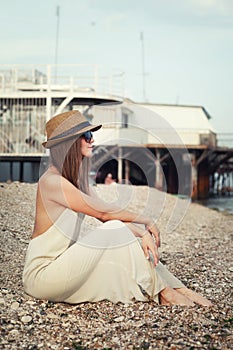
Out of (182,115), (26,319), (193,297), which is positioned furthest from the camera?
(182,115)

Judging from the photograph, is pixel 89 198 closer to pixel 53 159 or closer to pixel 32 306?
pixel 53 159

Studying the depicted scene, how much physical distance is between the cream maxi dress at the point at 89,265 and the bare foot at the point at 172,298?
7cm

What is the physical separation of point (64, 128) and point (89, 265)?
3.14ft

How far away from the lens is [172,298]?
12.7 feet

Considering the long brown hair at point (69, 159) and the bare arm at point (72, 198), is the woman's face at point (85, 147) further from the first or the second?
the bare arm at point (72, 198)

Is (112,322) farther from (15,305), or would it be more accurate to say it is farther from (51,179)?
(51,179)

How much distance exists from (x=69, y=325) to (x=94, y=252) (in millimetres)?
498

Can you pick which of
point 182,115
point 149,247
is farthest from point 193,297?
point 182,115

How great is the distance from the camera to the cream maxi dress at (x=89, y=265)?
3650mm

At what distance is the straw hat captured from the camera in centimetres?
374

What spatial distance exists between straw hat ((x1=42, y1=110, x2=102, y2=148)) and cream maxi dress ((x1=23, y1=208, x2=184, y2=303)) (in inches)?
19.7

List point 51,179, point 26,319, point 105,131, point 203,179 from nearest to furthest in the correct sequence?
point 26,319 → point 51,179 → point 105,131 → point 203,179

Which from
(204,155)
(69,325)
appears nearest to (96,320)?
(69,325)

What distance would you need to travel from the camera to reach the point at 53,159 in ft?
12.5
